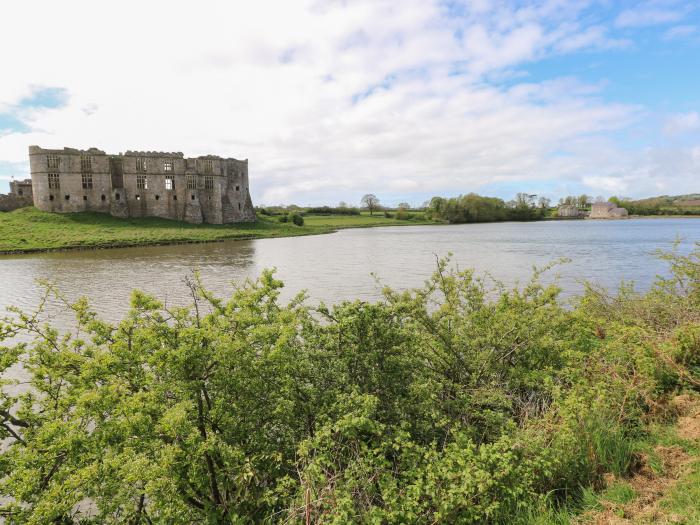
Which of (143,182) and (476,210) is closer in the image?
(143,182)

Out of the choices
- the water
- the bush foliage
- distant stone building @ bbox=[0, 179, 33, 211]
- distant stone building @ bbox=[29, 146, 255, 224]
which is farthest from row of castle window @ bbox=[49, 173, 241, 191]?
the bush foliage

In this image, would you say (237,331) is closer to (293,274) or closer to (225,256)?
(293,274)

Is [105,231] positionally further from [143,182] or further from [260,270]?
[260,270]

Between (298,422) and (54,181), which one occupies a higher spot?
(54,181)

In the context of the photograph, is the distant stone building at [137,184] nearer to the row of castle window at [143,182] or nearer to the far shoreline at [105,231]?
the row of castle window at [143,182]

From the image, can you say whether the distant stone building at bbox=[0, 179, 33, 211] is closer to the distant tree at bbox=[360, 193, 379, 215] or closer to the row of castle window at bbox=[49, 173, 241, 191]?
the row of castle window at bbox=[49, 173, 241, 191]

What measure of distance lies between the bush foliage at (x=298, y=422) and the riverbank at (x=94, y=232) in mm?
51023

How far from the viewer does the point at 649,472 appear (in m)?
5.64

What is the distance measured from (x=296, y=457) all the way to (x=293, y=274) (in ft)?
79.6

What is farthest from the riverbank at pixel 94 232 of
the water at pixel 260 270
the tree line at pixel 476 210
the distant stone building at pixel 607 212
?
the distant stone building at pixel 607 212

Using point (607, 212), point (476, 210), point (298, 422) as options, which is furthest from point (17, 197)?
point (607, 212)

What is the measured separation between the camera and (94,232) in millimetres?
56938

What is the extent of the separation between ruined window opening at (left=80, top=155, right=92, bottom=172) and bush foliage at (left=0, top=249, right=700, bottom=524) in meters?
75.7

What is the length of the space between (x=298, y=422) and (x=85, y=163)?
78.8 metres
